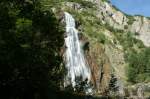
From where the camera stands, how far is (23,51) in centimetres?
3294

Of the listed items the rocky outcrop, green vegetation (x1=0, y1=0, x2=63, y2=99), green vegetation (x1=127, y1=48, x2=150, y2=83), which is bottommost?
green vegetation (x1=127, y1=48, x2=150, y2=83)

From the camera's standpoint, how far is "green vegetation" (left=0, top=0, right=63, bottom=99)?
32.8 m

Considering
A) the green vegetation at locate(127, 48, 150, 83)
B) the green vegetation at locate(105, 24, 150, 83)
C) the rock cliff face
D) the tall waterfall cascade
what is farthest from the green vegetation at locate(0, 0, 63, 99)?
the green vegetation at locate(105, 24, 150, 83)

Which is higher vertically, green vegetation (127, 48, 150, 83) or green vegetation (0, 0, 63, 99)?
green vegetation (0, 0, 63, 99)

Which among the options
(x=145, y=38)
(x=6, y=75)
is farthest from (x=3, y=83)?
(x=145, y=38)

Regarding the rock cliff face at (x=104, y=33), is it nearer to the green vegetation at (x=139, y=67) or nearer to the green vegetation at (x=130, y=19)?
the green vegetation at (x=130, y=19)

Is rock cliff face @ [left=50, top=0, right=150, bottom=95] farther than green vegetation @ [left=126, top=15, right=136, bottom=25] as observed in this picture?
No

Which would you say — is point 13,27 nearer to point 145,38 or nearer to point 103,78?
point 103,78

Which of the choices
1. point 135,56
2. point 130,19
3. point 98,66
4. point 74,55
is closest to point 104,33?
point 135,56

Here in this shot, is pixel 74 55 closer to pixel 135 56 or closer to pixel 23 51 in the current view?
pixel 135 56

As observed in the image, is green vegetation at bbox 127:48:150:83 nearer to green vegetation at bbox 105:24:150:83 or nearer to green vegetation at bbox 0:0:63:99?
green vegetation at bbox 105:24:150:83

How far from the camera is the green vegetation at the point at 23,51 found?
32781mm

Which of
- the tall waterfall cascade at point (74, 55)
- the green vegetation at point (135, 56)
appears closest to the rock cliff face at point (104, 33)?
the green vegetation at point (135, 56)

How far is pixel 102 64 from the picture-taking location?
120m
